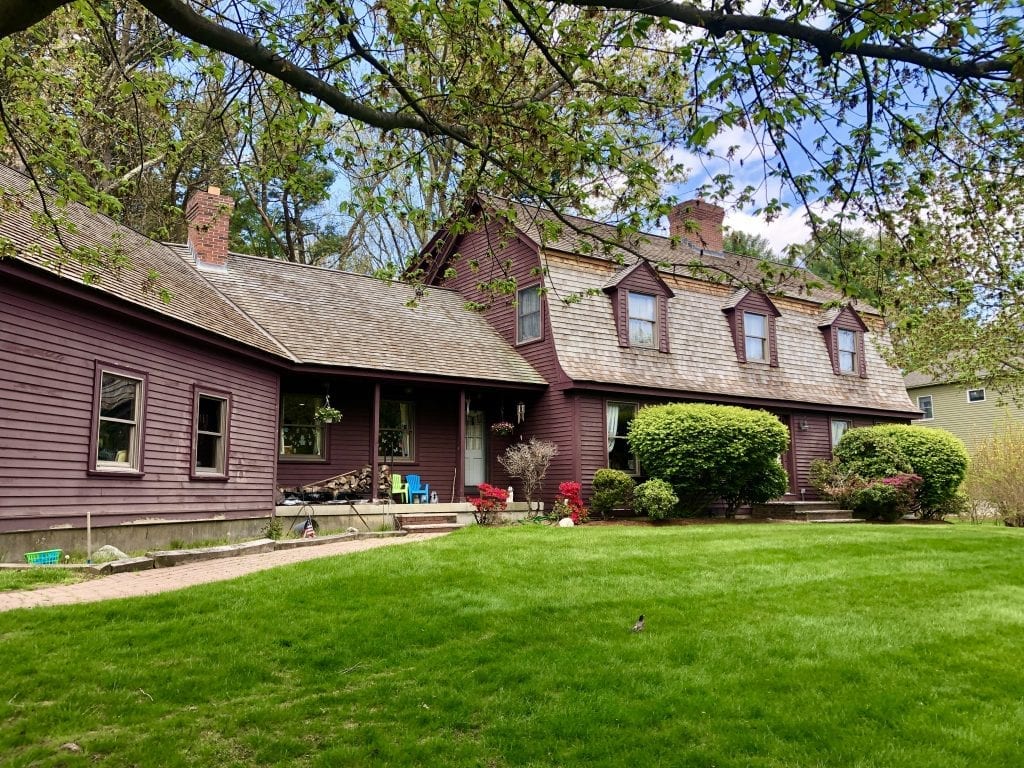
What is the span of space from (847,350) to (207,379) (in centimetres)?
1851

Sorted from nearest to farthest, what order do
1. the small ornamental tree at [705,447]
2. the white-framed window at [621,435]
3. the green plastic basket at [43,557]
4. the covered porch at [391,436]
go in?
the green plastic basket at [43,557], the covered porch at [391,436], the small ornamental tree at [705,447], the white-framed window at [621,435]

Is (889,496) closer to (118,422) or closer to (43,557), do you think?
(118,422)

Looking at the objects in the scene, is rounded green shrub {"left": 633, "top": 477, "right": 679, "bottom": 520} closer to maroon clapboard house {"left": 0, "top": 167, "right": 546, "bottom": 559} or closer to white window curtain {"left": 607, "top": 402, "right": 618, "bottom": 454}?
white window curtain {"left": 607, "top": 402, "right": 618, "bottom": 454}

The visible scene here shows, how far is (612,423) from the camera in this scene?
18.0m

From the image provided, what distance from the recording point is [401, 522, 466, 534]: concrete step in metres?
14.6

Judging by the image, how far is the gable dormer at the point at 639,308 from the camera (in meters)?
18.8

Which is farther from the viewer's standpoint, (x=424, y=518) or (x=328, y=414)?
(x=424, y=518)

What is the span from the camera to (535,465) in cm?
1669

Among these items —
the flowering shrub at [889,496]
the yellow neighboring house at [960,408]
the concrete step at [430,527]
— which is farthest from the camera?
the yellow neighboring house at [960,408]

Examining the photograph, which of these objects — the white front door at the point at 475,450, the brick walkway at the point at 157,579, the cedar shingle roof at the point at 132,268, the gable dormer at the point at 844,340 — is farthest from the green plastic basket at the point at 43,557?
the gable dormer at the point at 844,340

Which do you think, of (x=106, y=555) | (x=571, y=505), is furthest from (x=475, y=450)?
(x=106, y=555)

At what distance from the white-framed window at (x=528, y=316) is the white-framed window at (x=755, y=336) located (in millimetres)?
6118

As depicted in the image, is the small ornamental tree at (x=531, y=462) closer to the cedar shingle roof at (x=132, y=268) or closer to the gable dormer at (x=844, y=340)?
the cedar shingle roof at (x=132, y=268)

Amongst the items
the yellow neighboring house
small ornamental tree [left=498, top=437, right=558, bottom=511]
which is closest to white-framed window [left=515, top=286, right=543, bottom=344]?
small ornamental tree [left=498, top=437, right=558, bottom=511]
